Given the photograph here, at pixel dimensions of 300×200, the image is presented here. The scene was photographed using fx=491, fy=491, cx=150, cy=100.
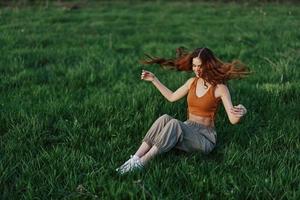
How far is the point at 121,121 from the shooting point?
504 centimetres

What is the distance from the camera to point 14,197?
3.68m

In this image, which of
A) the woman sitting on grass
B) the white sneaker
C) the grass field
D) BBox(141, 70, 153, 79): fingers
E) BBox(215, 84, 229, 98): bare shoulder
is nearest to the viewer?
the grass field

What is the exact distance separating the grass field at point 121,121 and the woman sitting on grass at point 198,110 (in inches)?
5.0

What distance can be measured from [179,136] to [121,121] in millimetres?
900

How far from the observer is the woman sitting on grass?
4250 mm

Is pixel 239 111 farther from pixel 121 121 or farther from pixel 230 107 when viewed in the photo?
pixel 121 121

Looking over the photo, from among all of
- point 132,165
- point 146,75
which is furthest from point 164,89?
point 132,165

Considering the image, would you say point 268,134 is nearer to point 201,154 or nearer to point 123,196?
point 201,154

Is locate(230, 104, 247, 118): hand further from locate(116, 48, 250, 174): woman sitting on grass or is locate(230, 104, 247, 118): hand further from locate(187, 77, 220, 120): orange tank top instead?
locate(187, 77, 220, 120): orange tank top

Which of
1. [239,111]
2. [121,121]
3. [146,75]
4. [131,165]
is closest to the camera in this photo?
[131,165]

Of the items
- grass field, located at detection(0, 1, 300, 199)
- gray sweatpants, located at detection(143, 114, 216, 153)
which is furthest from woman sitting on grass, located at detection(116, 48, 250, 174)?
grass field, located at detection(0, 1, 300, 199)

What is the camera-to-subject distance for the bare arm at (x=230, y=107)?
416 centimetres

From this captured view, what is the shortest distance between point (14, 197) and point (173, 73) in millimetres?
3919

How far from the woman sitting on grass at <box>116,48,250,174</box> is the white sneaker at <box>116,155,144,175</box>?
25 millimetres
